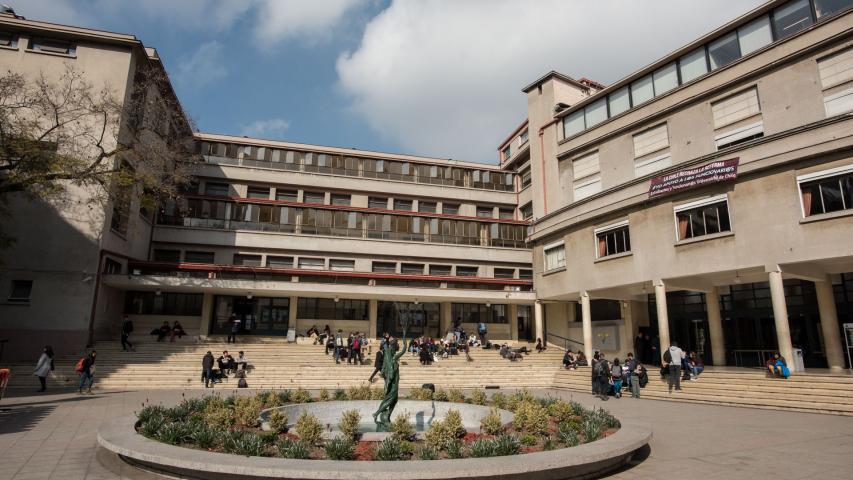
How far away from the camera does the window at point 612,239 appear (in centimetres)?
2545

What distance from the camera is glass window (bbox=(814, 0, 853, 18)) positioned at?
19041mm

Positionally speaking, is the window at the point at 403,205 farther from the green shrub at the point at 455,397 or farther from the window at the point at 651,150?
the green shrub at the point at 455,397

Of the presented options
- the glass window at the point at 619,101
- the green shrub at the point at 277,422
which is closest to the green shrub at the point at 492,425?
the green shrub at the point at 277,422

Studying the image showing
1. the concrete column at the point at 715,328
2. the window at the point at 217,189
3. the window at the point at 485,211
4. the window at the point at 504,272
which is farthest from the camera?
the window at the point at 485,211

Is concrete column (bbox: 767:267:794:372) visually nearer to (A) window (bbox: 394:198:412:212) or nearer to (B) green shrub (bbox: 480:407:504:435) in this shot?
(B) green shrub (bbox: 480:407:504:435)

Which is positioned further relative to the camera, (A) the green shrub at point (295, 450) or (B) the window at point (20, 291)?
(B) the window at point (20, 291)

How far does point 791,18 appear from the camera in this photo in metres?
20.5

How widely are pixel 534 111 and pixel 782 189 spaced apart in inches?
708

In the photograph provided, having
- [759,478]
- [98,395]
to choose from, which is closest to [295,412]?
[759,478]

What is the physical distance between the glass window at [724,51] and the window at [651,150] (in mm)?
3586

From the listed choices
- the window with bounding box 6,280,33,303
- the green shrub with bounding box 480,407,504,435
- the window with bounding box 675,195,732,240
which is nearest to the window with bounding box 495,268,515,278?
the window with bounding box 675,195,732,240

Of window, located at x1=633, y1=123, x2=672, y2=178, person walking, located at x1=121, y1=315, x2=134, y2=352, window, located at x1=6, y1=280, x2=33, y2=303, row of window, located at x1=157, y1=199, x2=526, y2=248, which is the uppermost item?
window, located at x1=633, y1=123, x2=672, y2=178

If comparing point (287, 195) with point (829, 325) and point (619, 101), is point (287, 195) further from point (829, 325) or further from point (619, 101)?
point (829, 325)

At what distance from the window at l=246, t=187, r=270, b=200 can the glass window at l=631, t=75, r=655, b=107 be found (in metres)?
27.6
